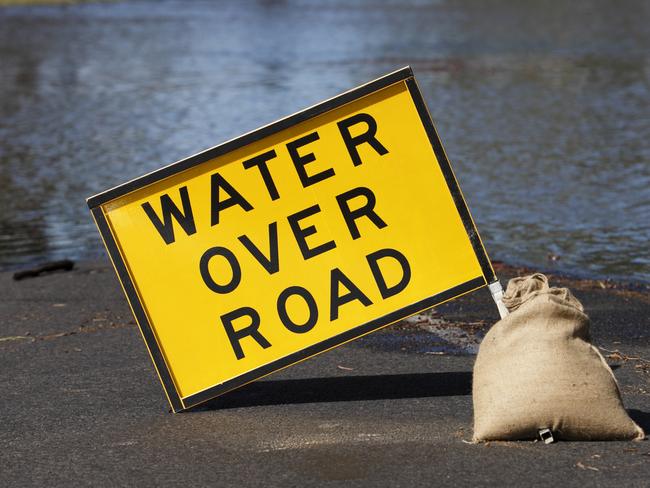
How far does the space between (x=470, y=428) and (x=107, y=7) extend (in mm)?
51404

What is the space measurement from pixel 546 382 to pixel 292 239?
149 cm

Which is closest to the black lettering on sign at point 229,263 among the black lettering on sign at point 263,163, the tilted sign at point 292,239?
the tilted sign at point 292,239

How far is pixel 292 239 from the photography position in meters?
5.97

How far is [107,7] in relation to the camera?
5453 centimetres

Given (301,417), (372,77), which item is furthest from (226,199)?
(372,77)

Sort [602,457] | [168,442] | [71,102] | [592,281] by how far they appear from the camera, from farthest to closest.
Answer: [71,102] → [592,281] → [168,442] → [602,457]

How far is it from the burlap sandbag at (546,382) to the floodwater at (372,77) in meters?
4.01

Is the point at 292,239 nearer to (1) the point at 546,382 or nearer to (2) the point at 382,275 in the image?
(2) the point at 382,275

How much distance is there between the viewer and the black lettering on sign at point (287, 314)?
19.4 feet

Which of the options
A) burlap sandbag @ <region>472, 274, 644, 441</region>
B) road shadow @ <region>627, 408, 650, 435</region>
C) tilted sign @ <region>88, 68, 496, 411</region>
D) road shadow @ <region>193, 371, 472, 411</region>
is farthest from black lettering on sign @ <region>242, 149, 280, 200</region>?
road shadow @ <region>627, 408, 650, 435</region>

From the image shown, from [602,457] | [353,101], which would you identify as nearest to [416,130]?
[353,101]

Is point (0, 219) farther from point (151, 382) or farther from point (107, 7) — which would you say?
point (107, 7)

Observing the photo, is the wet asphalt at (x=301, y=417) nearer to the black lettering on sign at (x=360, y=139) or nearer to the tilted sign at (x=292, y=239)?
the tilted sign at (x=292, y=239)

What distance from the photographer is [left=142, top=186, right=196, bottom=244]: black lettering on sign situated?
5.95 metres
